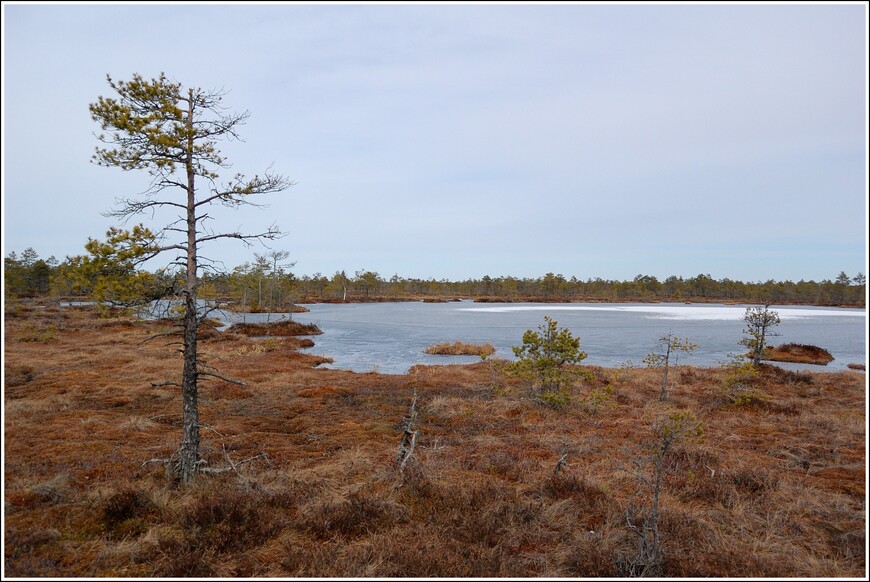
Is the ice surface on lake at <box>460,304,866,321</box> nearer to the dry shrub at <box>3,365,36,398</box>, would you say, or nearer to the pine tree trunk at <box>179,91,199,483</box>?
the dry shrub at <box>3,365,36,398</box>

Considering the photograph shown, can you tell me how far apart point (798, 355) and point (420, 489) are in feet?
112

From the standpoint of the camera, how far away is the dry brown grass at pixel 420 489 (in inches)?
232

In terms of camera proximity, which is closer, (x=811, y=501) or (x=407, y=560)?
(x=407, y=560)

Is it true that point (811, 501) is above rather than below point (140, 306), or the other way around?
below

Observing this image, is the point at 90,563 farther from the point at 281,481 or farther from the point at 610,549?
the point at 610,549

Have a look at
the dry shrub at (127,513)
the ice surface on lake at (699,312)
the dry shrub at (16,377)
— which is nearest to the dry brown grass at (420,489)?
the dry shrub at (127,513)

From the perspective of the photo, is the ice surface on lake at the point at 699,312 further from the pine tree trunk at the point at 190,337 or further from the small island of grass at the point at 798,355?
the pine tree trunk at the point at 190,337

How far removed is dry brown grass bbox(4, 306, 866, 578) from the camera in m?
5.90

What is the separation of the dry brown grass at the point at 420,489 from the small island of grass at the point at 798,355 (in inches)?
636

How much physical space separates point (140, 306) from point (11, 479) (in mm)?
3999

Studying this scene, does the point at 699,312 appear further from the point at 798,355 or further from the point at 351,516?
the point at 351,516

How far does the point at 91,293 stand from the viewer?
22.9 feet

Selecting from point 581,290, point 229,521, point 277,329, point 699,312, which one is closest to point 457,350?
point 277,329

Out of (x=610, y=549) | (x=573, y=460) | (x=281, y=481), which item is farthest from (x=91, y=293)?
(x=573, y=460)
